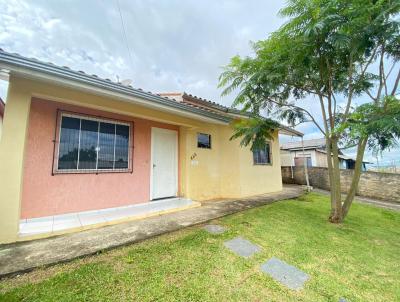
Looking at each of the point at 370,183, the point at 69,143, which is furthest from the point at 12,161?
the point at 370,183

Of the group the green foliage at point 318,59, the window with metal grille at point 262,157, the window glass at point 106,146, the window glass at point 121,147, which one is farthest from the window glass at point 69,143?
the window with metal grille at point 262,157

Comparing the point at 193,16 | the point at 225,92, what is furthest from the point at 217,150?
the point at 193,16

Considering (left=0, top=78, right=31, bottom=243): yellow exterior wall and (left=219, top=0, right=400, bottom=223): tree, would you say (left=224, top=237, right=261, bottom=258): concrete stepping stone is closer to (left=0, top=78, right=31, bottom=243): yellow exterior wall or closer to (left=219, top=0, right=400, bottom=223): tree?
(left=219, top=0, right=400, bottom=223): tree

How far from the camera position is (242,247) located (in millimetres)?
3400

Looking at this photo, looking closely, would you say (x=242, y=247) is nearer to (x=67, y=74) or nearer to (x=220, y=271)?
(x=220, y=271)

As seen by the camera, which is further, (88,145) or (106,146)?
(106,146)

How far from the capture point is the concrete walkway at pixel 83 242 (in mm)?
2586

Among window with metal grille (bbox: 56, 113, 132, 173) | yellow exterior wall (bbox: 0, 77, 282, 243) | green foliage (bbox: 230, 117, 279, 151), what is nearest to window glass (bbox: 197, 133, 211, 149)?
yellow exterior wall (bbox: 0, 77, 282, 243)

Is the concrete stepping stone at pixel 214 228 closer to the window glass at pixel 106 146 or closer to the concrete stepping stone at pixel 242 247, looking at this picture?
the concrete stepping stone at pixel 242 247

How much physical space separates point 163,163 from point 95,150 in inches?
88.3

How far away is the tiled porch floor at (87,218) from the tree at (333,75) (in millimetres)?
3397

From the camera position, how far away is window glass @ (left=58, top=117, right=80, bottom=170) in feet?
14.5

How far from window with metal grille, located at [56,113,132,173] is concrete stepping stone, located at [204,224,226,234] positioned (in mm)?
3055

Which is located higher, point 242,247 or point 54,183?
point 54,183
